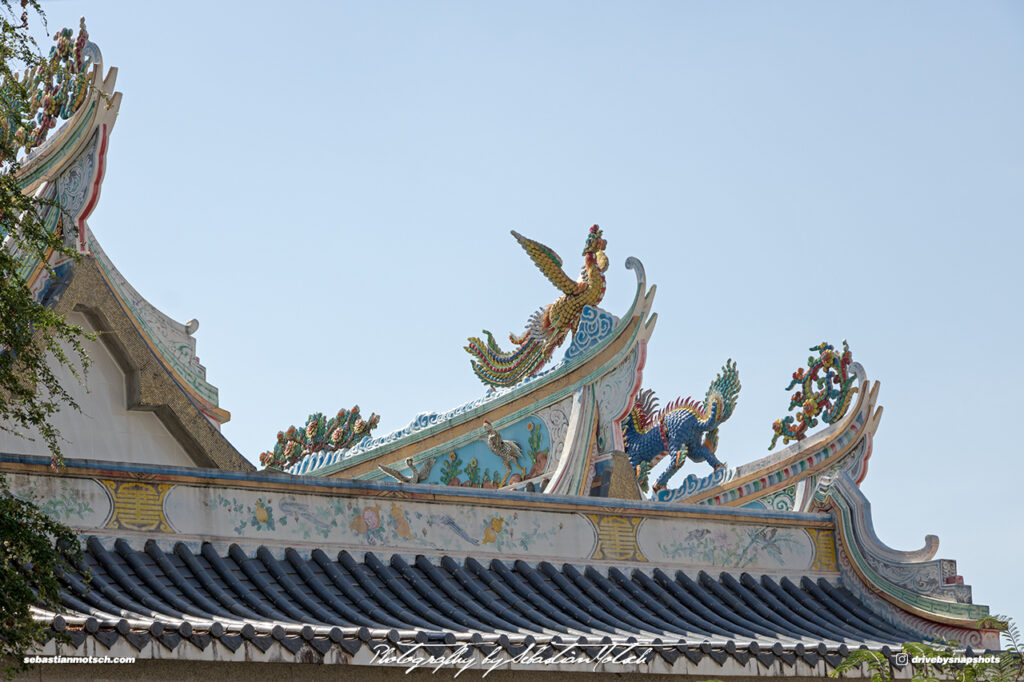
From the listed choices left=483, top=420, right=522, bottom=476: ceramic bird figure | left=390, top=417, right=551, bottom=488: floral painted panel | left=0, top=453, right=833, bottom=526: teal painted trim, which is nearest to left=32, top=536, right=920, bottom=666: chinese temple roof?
left=0, top=453, right=833, bottom=526: teal painted trim

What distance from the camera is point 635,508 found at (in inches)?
462

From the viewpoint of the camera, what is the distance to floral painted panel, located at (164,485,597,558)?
9.91 meters

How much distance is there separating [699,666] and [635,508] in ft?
6.02

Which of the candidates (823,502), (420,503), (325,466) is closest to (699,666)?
(420,503)

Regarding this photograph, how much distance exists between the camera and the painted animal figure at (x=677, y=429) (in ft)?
70.4

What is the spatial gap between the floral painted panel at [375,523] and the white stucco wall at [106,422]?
8.55ft

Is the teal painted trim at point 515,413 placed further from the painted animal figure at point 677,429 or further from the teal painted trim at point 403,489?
the teal painted trim at point 403,489

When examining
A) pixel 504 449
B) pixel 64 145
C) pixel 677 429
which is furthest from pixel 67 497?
pixel 677 429

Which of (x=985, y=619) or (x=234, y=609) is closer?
(x=234, y=609)

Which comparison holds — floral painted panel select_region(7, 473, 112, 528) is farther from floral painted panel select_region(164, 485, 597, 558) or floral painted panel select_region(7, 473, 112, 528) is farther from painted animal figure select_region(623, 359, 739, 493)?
painted animal figure select_region(623, 359, 739, 493)

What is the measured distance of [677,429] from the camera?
2198 cm

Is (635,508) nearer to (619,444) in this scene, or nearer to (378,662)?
(378,662)

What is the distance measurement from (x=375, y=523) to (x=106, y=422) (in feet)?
10.1

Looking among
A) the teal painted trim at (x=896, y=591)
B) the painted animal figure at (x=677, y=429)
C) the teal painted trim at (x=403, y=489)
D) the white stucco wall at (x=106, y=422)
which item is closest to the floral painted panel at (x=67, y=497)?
the teal painted trim at (x=403, y=489)
